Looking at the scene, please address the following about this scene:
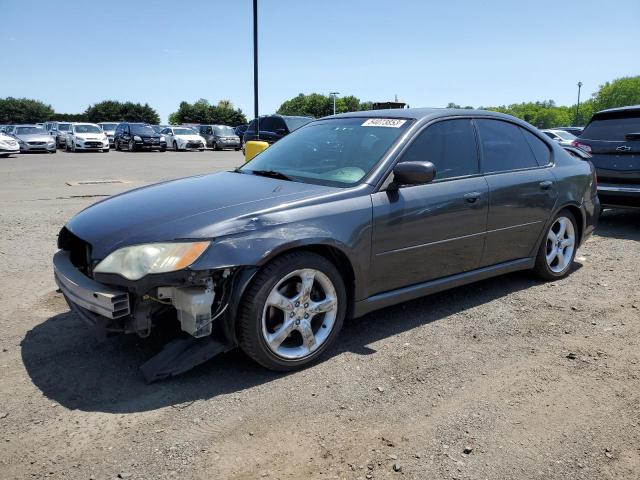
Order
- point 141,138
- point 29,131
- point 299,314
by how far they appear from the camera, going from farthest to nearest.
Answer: point 141,138
point 29,131
point 299,314

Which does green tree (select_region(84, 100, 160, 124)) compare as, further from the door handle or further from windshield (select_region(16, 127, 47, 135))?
the door handle

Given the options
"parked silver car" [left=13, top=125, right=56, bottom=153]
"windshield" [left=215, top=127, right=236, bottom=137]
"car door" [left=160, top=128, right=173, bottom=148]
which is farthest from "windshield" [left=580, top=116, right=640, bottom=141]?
"windshield" [left=215, top=127, right=236, bottom=137]

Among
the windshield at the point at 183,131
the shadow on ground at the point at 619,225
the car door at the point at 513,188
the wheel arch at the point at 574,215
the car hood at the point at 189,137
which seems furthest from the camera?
the windshield at the point at 183,131

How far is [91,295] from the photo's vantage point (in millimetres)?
2896

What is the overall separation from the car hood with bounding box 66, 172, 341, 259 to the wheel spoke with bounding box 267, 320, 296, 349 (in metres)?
0.64

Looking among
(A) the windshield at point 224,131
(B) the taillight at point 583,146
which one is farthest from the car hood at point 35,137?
(B) the taillight at point 583,146

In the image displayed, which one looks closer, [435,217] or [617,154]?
[435,217]

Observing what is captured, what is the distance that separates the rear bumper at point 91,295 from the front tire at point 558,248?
3696 millimetres

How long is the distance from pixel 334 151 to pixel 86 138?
2816 cm

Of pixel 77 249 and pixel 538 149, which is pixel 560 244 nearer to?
pixel 538 149

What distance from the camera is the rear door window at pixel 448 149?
12.8 ft

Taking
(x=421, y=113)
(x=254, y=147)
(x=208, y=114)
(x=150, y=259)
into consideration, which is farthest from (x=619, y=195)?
(x=208, y=114)

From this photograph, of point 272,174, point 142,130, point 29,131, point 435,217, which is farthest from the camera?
point 142,130

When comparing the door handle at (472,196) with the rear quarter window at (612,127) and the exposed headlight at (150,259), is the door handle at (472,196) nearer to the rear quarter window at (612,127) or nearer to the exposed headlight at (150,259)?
the exposed headlight at (150,259)
